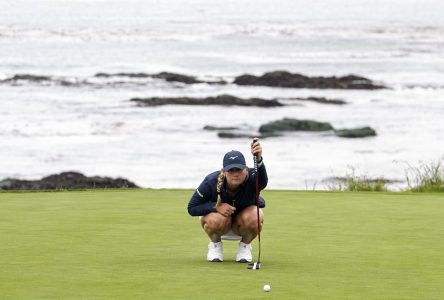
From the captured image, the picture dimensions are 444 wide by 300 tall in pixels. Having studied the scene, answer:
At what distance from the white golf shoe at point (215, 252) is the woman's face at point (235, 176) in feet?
1.52

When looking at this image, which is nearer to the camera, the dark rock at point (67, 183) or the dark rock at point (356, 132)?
the dark rock at point (67, 183)

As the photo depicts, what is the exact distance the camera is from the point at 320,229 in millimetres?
11445

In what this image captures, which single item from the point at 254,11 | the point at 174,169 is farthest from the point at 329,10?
the point at 174,169

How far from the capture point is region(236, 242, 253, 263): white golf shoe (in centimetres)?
955

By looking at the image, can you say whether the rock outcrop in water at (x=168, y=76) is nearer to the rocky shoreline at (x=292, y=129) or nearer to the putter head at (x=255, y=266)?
the rocky shoreline at (x=292, y=129)

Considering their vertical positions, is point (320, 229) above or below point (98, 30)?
below

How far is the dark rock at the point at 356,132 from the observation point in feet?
116

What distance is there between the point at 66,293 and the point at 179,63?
52.9 metres

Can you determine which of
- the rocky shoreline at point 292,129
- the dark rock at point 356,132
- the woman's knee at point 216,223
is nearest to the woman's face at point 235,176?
the woman's knee at point 216,223

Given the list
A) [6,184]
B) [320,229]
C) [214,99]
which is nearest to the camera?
[320,229]

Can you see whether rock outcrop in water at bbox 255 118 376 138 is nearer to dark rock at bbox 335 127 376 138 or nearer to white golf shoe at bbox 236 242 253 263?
dark rock at bbox 335 127 376 138

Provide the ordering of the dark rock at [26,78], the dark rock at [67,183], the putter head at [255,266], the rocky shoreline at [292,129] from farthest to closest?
1. the dark rock at [26,78]
2. the rocky shoreline at [292,129]
3. the dark rock at [67,183]
4. the putter head at [255,266]

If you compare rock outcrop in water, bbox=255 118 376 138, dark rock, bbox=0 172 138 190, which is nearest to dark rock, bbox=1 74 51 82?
rock outcrop in water, bbox=255 118 376 138

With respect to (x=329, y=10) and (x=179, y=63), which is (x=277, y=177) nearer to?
(x=179, y=63)
